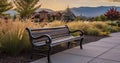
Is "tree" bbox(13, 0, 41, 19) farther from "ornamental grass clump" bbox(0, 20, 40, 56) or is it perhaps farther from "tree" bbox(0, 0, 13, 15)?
"ornamental grass clump" bbox(0, 20, 40, 56)

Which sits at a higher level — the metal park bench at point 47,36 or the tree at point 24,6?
the metal park bench at point 47,36

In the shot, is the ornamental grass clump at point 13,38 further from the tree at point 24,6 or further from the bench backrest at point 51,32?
the tree at point 24,6

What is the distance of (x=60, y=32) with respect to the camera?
9227mm

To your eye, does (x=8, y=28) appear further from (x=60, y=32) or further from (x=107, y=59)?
(x=107, y=59)

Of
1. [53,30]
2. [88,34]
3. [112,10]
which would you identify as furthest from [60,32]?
[112,10]

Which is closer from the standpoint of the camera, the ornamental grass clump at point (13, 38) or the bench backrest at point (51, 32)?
the bench backrest at point (51, 32)

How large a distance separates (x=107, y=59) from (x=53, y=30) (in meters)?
2.23

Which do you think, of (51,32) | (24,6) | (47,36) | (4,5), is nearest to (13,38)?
(47,36)

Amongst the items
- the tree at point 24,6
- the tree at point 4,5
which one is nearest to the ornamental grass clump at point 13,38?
the tree at point 4,5

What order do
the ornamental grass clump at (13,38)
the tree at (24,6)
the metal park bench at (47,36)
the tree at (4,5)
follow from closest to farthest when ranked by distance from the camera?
the metal park bench at (47,36) < the ornamental grass clump at (13,38) < the tree at (4,5) < the tree at (24,6)

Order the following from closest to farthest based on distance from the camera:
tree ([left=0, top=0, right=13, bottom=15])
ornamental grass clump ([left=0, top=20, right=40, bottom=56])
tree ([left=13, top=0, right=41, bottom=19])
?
ornamental grass clump ([left=0, top=20, right=40, bottom=56])
tree ([left=0, top=0, right=13, bottom=15])
tree ([left=13, top=0, right=41, bottom=19])

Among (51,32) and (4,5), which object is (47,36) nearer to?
(51,32)

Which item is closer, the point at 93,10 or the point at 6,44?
the point at 6,44

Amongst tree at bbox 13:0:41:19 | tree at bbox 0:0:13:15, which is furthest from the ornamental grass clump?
tree at bbox 13:0:41:19
